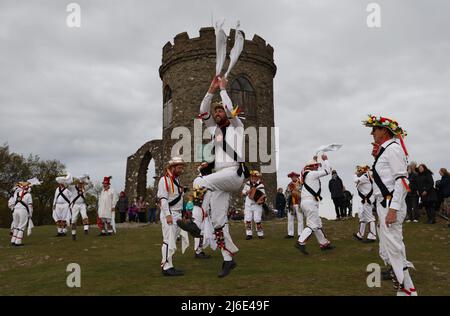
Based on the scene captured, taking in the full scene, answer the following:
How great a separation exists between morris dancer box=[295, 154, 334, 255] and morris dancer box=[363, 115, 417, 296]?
12.1 ft

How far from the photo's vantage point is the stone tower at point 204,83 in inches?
894

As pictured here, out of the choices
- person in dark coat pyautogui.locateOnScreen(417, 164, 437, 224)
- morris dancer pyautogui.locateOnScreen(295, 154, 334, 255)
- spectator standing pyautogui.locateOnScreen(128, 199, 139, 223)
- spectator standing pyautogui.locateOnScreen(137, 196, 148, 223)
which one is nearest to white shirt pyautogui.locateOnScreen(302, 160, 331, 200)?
morris dancer pyautogui.locateOnScreen(295, 154, 334, 255)

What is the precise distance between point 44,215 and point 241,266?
27458 millimetres

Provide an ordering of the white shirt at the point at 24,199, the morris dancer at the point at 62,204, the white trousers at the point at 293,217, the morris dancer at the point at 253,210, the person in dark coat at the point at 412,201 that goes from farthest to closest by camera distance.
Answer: the person in dark coat at the point at 412,201 < the morris dancer at the point at 62,204 < the white shirt at the point at 24,199 < the white trousers at the point at 293,217 < the morris dancer at the point at 253,210

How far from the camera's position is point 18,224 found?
12.3m

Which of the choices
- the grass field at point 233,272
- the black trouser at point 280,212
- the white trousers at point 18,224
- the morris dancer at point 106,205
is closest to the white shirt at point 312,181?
the grass field at point 233,272

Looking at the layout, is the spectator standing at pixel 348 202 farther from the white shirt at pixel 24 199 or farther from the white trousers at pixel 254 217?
the white shirt at pixel 24 199

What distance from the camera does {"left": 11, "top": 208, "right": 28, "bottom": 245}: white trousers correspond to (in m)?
12.2

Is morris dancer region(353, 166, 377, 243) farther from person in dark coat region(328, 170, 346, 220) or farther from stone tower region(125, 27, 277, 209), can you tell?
stone tower region(125, 27, 277, 209)

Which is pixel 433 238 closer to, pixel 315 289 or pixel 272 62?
pixel 315 289

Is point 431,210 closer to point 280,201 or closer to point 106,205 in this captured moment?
point 280,201

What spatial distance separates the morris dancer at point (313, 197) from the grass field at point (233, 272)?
39cm

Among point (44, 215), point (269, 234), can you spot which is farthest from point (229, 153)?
point (44, 215)
